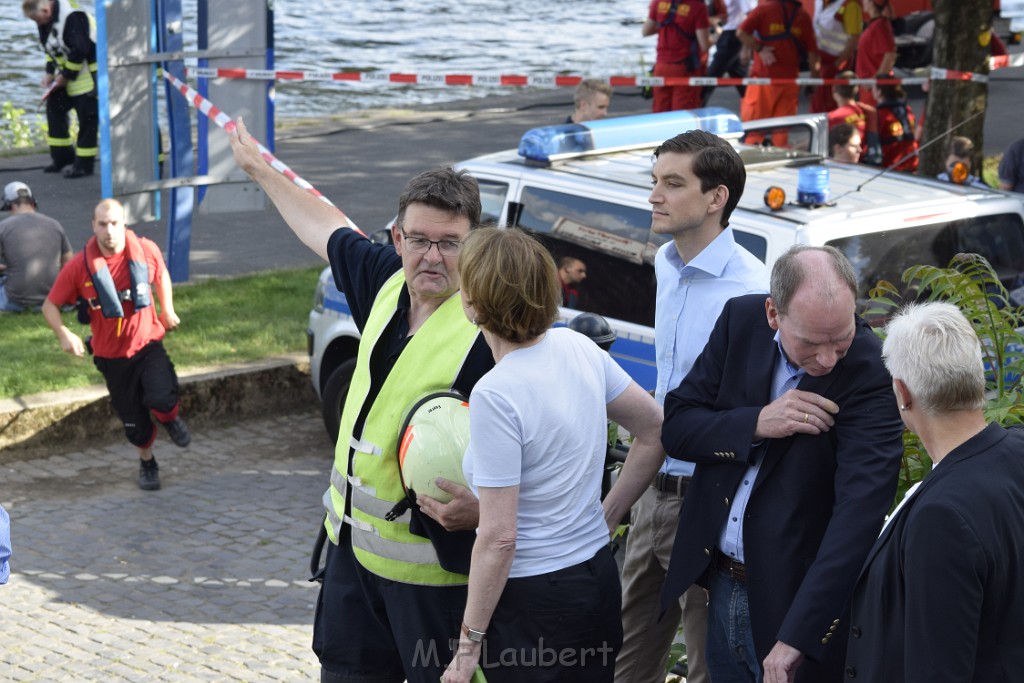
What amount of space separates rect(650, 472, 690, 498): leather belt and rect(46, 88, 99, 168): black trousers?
1081cm

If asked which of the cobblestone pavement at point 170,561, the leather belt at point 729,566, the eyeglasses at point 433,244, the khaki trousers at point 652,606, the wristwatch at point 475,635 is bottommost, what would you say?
the cobblestone pavement at point 170,561

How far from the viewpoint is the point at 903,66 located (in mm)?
19562

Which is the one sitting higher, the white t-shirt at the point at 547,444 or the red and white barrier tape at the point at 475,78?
the red and white barrier tape at the point at 475,78

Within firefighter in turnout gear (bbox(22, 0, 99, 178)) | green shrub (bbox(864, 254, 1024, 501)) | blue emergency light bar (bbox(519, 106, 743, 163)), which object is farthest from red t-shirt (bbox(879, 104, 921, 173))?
green shrub (bbox(864, 254, 1024, 501))

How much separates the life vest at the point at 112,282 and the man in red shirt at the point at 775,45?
321 inches

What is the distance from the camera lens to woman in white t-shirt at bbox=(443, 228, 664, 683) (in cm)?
303

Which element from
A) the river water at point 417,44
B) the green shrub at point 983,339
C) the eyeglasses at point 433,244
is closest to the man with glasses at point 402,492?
the eyeglasses at point 433,244

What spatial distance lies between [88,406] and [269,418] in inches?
45.8

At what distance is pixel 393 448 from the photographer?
3.38m

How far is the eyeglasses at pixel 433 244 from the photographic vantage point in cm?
347

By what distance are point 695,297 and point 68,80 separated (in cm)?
1119

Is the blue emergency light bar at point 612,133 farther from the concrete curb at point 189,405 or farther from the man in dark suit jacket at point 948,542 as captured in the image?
the man in dark suit jacket at point 948,542

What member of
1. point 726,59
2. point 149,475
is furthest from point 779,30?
point 149,475

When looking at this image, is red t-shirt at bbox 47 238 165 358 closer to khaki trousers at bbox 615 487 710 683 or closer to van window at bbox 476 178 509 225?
van window at bbox 476 178 509 225
